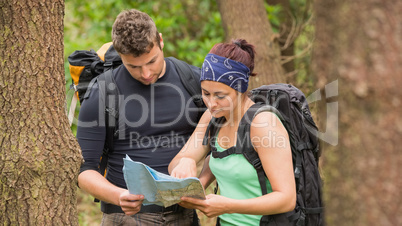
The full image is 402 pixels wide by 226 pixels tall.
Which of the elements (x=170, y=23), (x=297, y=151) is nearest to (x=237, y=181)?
(x=297, y=151)

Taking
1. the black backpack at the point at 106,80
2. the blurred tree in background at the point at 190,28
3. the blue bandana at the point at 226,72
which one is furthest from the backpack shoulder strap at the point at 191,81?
the blurred tree in background at the point at 190,28

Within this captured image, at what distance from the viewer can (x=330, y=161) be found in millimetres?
1425

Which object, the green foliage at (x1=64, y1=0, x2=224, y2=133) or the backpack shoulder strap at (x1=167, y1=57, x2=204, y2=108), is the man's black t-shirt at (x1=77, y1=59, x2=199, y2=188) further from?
the green foliage at (x1=64, y1=0, x2=224, y2=133)

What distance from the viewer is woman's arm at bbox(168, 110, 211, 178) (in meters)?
2.68

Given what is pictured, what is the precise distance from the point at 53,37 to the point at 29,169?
0.75 metres

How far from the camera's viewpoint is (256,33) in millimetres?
5703

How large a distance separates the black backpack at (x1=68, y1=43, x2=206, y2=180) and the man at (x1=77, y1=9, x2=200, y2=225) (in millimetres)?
39

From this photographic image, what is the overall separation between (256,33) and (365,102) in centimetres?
450

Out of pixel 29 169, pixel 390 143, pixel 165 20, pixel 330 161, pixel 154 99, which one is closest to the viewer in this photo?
pixel 390 143

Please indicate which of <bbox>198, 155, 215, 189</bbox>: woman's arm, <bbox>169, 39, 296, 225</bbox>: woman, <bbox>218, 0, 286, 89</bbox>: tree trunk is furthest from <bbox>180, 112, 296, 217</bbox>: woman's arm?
<bbox>218, 0, 286, 89</bbox>: tree trunk

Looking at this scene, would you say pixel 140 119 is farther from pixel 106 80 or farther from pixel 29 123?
pixel 29 123

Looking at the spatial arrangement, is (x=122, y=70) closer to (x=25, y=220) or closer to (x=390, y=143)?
(x=25, y=220)

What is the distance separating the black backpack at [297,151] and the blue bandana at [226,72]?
6.7 inches

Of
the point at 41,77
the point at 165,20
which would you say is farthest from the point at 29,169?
the point at 165,20
